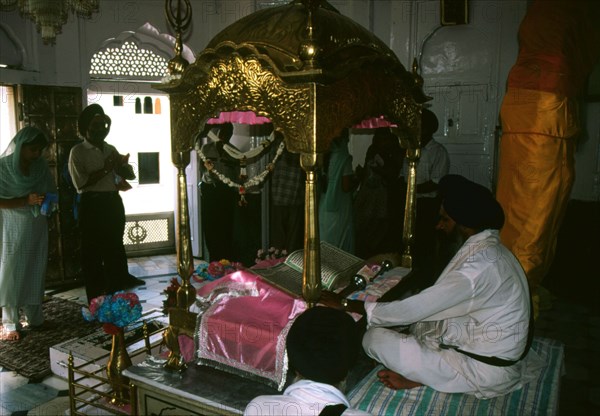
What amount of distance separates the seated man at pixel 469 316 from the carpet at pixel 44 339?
3014 millimetres

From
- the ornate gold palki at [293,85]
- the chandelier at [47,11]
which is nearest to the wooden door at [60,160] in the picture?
the chandelier at [47,11]

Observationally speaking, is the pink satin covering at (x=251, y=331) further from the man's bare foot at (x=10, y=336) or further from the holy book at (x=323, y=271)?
the man's bare foot at (x=10, y=336)

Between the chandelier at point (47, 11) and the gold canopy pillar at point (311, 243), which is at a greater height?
the chandelier at point (47, 11)

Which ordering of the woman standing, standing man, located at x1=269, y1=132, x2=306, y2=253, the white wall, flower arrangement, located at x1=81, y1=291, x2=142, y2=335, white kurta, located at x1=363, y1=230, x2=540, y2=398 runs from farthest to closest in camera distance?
1. the white wall
2. standing man, located at x1=269, y1=132, x2=306, y2=253
3. the woman standing
4. flower arrangement, located at x1=81, y1=291, x2=142, y2=335
5. white kurta, located at x1=363, y1=230, x2=540, y2=398

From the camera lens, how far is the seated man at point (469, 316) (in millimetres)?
2727

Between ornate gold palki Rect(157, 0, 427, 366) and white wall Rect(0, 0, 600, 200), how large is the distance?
387 cm

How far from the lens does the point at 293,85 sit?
2697 millimetres

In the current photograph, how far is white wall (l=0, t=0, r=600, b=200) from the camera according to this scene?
6.61m

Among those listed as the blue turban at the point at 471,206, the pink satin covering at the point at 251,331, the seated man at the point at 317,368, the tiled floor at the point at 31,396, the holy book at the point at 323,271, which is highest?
the blue turban at the point at 471,206

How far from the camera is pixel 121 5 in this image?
7180 millimetres

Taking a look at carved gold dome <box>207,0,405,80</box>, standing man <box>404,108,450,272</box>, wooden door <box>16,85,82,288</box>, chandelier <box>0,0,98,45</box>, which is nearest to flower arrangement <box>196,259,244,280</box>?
carved gold dome <box>207,0,405,80</box>

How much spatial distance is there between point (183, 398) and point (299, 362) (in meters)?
1.35

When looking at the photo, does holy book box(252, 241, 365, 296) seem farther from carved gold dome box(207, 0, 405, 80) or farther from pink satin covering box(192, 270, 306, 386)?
carved gold dome box(207, 0, 405, 80)

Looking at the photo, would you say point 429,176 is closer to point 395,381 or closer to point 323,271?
point 323,271
